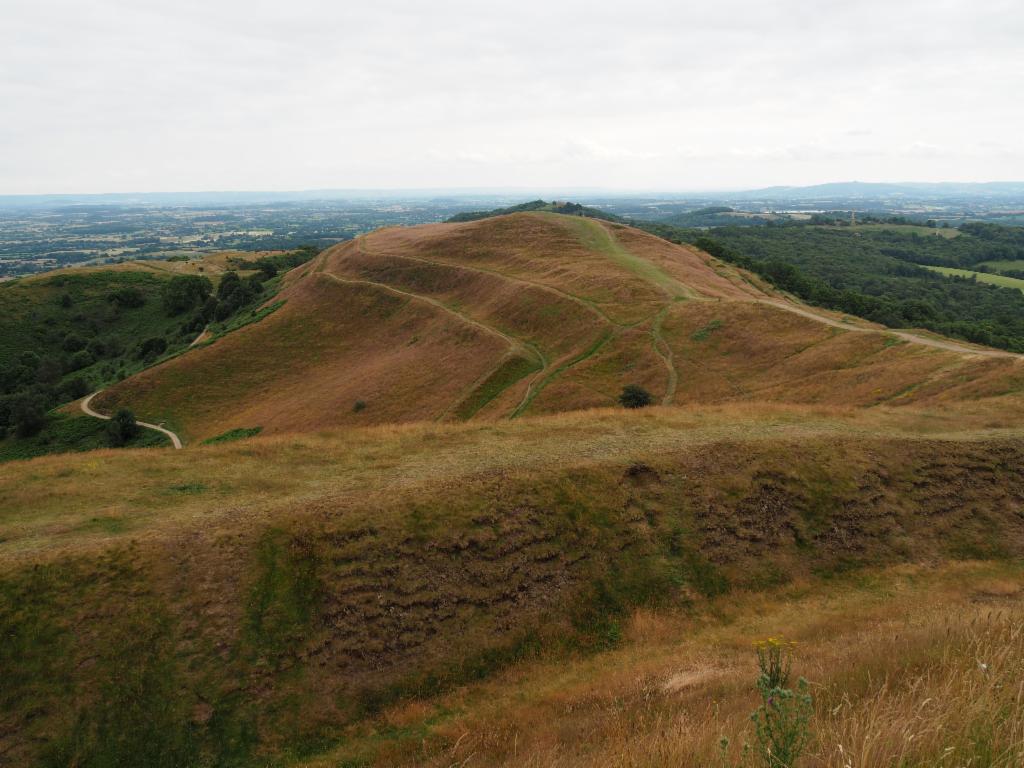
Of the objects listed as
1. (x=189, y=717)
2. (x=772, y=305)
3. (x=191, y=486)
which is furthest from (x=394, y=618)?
(x=772, y=305)

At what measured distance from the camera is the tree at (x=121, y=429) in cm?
5053

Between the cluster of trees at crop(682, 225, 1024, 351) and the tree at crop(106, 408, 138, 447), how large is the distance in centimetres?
7967

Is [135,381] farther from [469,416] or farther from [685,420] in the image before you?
[685,420]

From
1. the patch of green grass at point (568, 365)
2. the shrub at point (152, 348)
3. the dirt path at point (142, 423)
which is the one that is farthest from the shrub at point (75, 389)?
the patch of green grass at point (568, 365)

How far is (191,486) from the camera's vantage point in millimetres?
18047

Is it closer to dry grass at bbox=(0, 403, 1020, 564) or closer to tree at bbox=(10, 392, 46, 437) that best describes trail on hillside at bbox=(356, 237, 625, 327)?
dry grass at bbox=(0, 403, 1020, 564)

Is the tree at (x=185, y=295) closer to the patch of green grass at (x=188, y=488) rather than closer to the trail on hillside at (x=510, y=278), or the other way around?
the trail on hillside at (x=510, y=278)

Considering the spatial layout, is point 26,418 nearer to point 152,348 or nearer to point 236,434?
point 152,348

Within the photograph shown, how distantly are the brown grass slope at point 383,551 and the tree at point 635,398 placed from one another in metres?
15.1

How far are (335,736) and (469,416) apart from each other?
31.6 m

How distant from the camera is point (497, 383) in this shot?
4631 centimetres

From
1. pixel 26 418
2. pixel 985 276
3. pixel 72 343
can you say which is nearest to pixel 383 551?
pixel 26 418

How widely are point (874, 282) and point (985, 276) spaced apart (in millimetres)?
38348

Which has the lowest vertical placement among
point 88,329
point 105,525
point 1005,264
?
point 105,525
